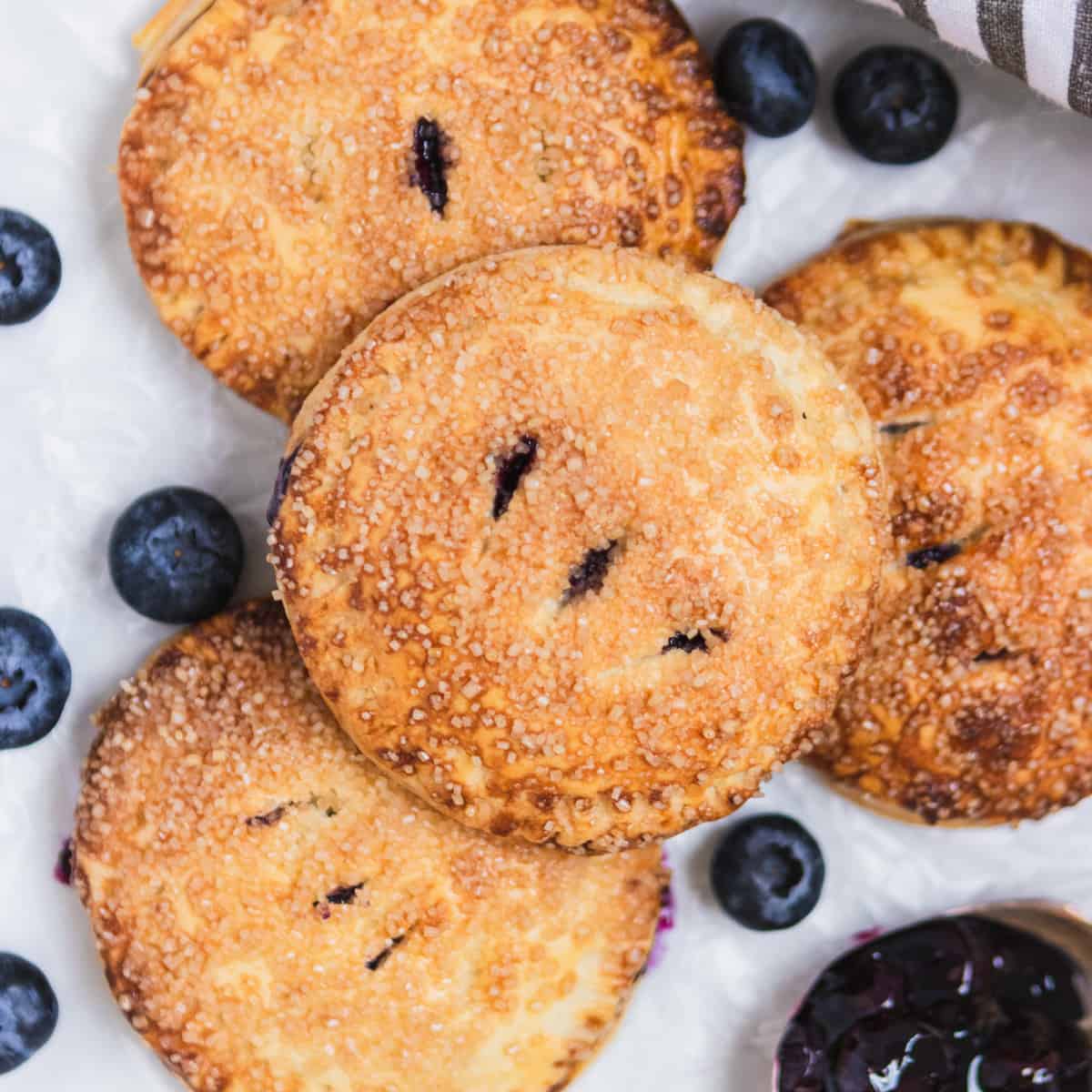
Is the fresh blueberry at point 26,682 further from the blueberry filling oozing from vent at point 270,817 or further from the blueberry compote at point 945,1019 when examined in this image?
the blueberry compote at point 945,1019

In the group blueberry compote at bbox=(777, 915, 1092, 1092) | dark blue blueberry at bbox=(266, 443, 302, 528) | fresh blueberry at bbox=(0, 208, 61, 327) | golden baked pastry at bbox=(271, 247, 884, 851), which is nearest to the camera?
golden baked pastry at bbox=(271, 247, 884, 851)

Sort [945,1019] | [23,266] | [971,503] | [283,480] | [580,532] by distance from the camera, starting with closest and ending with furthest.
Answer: [580,532], [283,480], [971,503], [23,266], [945,1019]

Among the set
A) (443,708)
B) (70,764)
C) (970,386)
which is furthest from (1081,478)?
(70,764)

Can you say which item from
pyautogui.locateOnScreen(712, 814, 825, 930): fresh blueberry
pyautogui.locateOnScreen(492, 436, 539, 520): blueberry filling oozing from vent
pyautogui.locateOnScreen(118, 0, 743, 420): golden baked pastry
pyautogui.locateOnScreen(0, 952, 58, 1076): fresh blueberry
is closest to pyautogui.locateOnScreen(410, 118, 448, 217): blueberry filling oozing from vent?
pyautogui.locateOnScreen(118, 0, 743, 420): golden baked pastry

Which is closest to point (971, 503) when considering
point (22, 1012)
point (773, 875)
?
point (773, 875)

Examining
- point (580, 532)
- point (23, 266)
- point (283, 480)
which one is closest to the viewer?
point (580, 532)

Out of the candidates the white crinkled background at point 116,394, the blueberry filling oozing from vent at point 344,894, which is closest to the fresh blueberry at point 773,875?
the white crinkled background at point 116,394

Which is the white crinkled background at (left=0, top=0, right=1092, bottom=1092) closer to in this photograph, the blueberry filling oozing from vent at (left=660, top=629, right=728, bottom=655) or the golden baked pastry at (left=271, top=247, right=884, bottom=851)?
the golden baked pastry at (left=271, top=247, right=884, bottom=851)

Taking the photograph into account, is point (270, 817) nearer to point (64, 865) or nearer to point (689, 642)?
point (64, 865)
